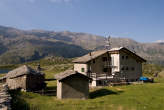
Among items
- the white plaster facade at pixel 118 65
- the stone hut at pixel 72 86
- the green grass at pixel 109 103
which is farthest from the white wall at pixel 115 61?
the stone hut at pixel 72 86

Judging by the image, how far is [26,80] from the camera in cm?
3541

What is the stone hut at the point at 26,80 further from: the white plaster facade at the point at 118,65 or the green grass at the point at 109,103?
the white plaster facade at the point at 118,65

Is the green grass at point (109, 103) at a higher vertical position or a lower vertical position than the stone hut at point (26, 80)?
→ lower

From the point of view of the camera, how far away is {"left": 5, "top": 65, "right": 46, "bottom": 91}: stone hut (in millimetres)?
35438

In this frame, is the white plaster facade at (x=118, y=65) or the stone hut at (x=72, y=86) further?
the white plaster facade at (x=118, y=65)

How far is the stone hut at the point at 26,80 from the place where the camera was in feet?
116

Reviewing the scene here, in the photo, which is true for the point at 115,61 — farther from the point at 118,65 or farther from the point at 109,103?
the point at 109,103

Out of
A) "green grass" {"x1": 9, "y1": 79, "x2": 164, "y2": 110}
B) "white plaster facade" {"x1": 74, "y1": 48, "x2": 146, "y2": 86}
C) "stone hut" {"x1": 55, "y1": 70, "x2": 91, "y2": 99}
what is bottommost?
"green grass" {"x1": 9, "y1": 79, "x2": 164, "y2": 110}

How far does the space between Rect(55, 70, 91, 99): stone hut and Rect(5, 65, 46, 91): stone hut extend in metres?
7.78

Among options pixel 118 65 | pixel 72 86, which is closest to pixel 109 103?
pixel 72 86

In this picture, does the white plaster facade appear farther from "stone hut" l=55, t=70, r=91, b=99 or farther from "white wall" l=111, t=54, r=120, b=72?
"stone hut" l=55, t=70, r=91, b=99

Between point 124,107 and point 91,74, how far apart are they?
839 inches

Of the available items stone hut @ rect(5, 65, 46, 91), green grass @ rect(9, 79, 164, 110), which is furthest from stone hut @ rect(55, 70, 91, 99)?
stone hut @ rect(5, 65, 46, 91)

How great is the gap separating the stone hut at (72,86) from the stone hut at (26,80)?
7783 millimetres
